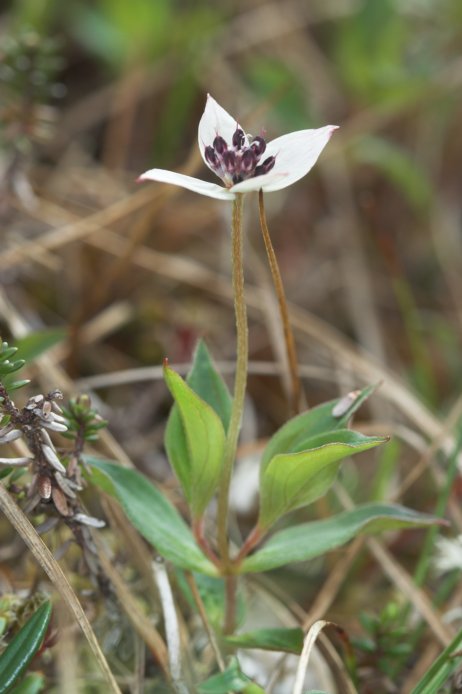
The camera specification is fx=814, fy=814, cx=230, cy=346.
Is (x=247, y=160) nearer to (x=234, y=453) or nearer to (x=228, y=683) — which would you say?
(x=234, y=453)

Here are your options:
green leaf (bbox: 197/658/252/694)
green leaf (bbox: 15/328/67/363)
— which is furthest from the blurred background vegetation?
green leaf (bbox: 197/658/252/694)

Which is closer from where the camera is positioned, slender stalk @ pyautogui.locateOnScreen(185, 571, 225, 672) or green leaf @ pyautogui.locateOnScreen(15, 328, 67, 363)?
slender stalk @ pyautogui.locateOnScreen(185, 571, 225, 672)

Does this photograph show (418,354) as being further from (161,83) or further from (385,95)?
(161,83)

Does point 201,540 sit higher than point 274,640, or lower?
higher

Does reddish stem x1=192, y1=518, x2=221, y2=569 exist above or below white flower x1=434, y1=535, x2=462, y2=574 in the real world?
above

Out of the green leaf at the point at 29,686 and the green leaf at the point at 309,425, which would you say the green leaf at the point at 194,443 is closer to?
the green leaf at the point at 309,425

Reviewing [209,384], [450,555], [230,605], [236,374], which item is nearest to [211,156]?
[236,374]

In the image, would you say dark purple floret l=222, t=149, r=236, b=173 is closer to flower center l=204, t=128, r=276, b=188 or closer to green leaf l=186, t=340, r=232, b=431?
flower center l=204, t=128, r=276, b=188
